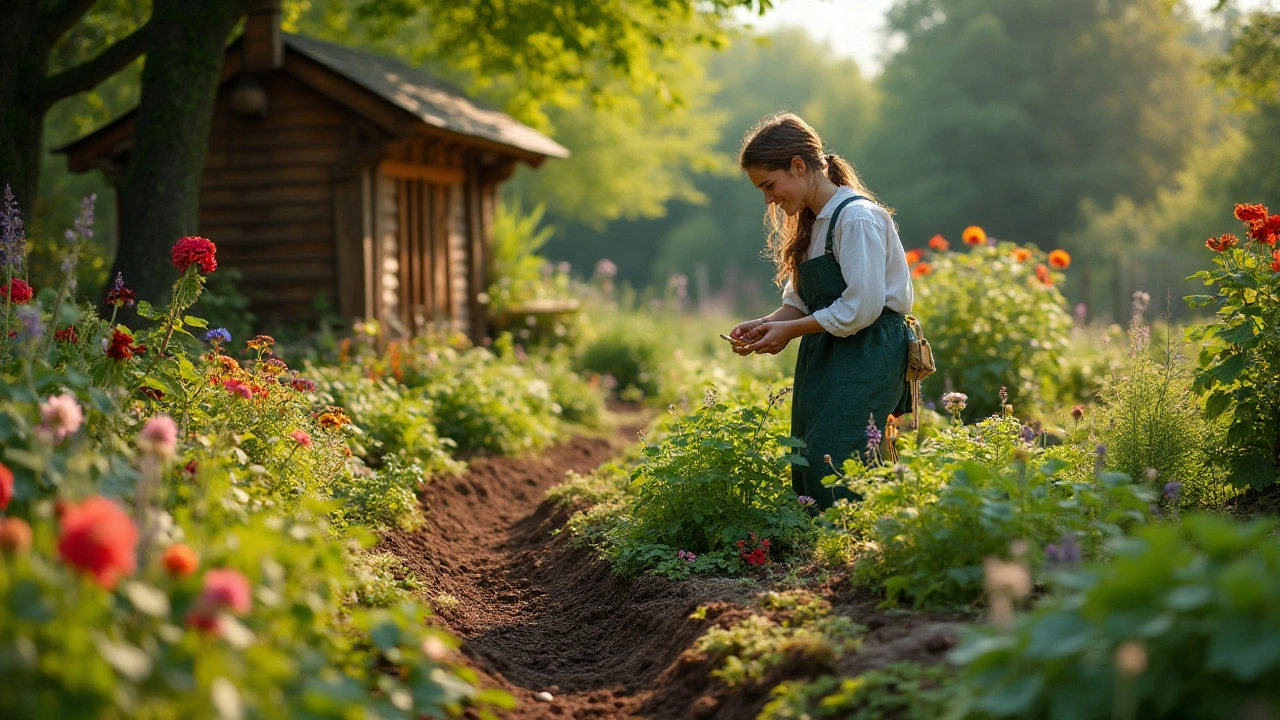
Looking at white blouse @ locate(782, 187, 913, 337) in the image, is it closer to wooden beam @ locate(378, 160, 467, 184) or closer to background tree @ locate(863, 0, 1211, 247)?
wooden beam @ locate(378, 160, 467, 184)

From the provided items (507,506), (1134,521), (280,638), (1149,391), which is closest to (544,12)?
(507,506)

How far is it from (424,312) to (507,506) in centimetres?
414

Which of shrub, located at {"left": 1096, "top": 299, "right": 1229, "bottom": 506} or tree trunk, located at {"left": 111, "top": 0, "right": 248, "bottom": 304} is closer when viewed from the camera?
shrub, located at {"left": 1096, "top": 299, "right": 1229, "bottom": 506}

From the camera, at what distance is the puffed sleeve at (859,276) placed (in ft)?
14.5

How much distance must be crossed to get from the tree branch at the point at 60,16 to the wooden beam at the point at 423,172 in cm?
282

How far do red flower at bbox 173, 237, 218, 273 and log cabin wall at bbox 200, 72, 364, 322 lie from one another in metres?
5.43

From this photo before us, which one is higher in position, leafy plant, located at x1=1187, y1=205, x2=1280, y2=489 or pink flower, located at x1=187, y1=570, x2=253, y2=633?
leafy plant, located at x1=1187, y1=205, x2=1280, y2=489

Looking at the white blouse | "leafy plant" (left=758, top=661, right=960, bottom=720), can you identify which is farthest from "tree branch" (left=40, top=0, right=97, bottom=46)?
"leafy plant" (left=758, top=661, right=960, bottom=720)

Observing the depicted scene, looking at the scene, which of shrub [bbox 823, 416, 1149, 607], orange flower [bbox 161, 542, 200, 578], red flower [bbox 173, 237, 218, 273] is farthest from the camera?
red flower [bbox 173, 237, 218, 273]

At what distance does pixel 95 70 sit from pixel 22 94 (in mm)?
515

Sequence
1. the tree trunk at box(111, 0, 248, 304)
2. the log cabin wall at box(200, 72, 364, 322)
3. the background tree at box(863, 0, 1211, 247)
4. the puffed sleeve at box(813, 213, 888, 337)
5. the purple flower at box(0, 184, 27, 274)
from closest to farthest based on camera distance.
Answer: the purple flower at box(0, 184, 27, 274) → the puffed sleeve at box(813, 213, 888, 337) → the tree trunk at box(111, 0, 248, 304) → the log cabin wall at box(200, 72, 364, 322) → the background tree at box(863, 0, 1211, 247)

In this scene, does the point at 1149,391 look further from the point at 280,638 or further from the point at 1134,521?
the point at 280,638

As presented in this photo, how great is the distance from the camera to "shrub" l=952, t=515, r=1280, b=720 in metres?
1.95

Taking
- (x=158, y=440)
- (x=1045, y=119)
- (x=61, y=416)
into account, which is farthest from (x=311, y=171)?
(x=1045, y=119)
